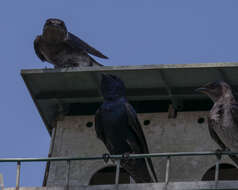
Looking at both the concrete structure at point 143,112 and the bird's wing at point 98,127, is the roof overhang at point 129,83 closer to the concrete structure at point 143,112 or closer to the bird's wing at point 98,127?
the concrete structure at point 143,112

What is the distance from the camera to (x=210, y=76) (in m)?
22.4

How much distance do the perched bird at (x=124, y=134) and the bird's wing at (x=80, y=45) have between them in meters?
4.16

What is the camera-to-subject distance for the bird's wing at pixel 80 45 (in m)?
25.1

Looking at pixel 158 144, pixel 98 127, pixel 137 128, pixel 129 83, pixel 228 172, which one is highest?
pixel 129 83

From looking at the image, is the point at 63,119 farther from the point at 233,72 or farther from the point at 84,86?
the point at 233,72

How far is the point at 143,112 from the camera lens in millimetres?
23172

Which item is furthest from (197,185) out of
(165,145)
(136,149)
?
(165,145)

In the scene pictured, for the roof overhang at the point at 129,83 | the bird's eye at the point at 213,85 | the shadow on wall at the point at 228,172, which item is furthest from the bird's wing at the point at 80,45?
the bird's eye at the point at 213,85

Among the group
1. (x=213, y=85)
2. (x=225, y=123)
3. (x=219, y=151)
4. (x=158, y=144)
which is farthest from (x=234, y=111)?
(x=158, y=144)

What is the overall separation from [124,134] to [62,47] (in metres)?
5.20

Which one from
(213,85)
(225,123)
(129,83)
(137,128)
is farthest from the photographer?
(129,83)

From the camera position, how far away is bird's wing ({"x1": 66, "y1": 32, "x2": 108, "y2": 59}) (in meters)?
25.1

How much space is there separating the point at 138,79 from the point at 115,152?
7.70 ft

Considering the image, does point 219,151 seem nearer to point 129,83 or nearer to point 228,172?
point 228,172
